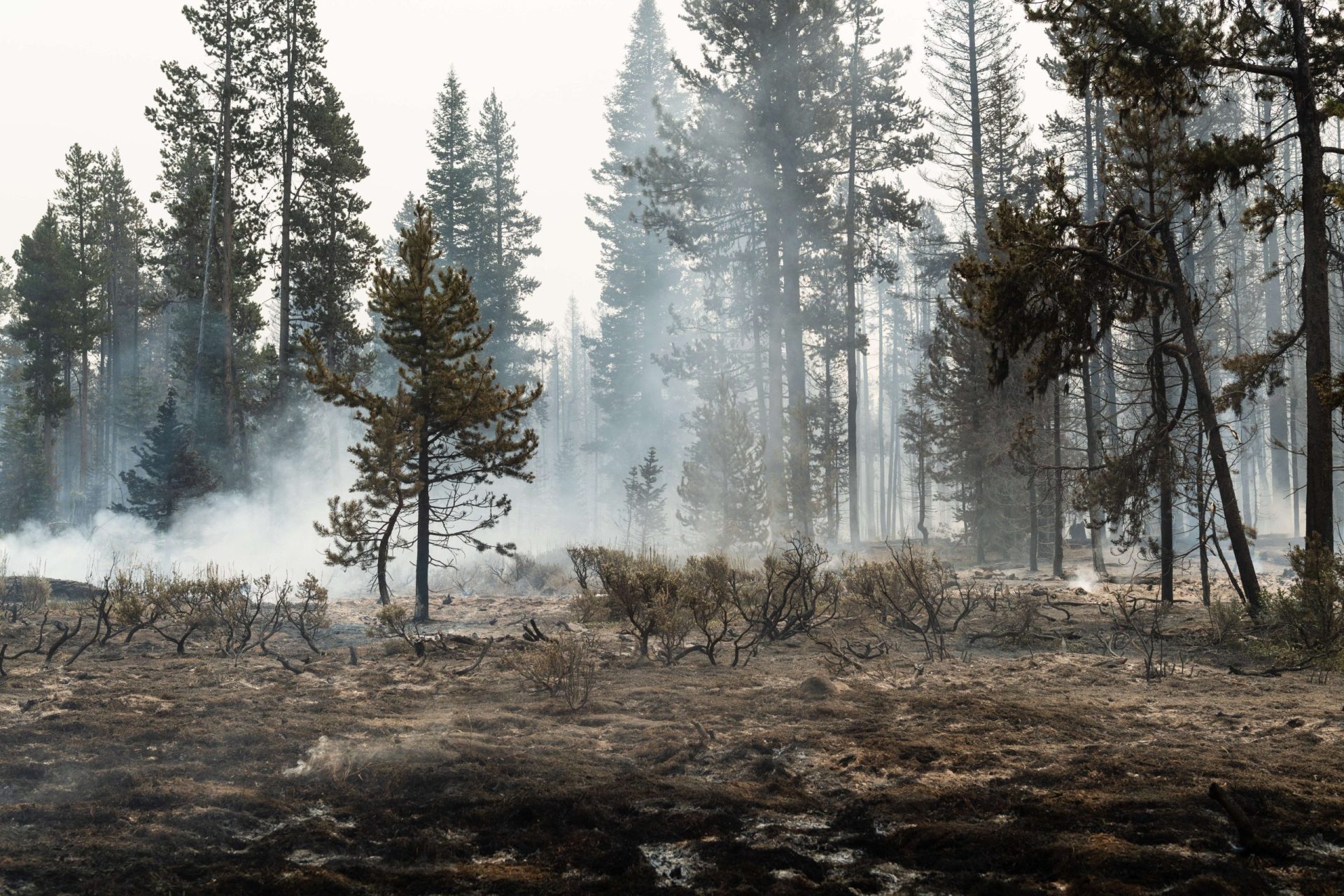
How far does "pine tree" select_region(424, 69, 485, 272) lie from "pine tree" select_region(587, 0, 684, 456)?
24.2 ft

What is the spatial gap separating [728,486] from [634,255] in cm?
2309

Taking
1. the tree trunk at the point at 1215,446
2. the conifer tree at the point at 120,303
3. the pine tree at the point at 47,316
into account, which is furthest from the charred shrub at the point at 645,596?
the conifer tree at the point at 120,303

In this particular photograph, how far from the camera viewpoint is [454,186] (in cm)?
4147

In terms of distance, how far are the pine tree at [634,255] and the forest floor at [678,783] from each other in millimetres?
39344

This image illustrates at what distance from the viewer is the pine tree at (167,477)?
23.1 m

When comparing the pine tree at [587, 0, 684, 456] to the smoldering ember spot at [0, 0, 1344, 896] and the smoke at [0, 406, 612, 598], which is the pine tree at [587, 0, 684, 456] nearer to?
the smoldering ember spot at [0, 0, 1344, 896]

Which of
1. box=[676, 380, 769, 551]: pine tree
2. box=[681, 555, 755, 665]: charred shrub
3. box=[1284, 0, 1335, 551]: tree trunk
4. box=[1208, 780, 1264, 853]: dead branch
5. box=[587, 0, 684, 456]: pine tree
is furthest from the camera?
box=[587, 0, 684, 456]: pine tree

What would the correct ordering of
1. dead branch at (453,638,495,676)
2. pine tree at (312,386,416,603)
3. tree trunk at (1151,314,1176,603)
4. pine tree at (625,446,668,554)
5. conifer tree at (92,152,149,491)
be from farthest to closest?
conifer tree at (92,152,149,491) < pine tree at (625,446,668,554) < pine tree at (312,386,416,603) < tree trunk at (1151,314,1176,603) < dead branch at (453,638,495,676)

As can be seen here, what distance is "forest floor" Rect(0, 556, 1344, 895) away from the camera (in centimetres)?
413

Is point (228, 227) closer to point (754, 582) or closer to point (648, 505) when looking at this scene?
point (648, 505)

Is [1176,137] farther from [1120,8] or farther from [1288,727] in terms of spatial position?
[1288,727]

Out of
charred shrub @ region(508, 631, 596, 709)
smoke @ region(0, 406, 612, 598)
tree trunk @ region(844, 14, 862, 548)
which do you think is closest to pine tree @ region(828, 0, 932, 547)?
tree trunk @ region(844, 14, 862, 548)

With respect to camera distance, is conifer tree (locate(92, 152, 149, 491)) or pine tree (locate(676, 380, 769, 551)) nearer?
pine tree (locate(676, 380, 769, 551))

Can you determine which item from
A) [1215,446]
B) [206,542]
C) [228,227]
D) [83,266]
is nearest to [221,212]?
[228,227]
